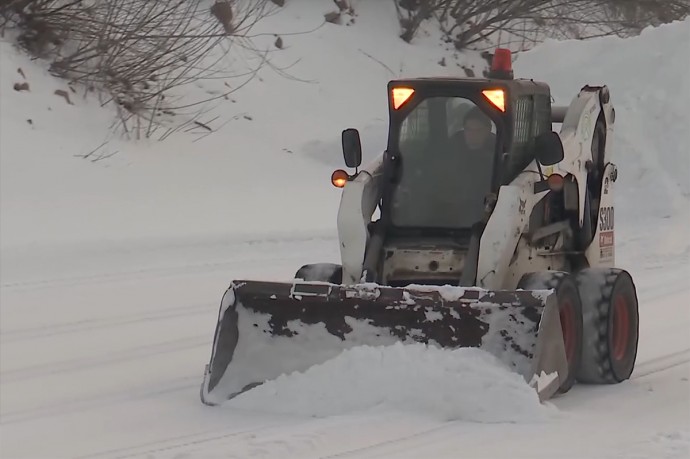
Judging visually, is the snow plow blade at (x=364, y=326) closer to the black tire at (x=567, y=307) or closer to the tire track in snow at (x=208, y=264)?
the black tire at (x=567, y=307)

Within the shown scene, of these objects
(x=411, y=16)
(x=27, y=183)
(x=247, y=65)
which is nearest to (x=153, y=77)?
(x=247, y=65)

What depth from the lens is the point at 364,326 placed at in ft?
22.7

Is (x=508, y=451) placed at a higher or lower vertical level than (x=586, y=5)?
→ lower

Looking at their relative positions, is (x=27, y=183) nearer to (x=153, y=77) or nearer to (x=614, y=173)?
(x=153, y=77)

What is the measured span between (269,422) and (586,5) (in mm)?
19866

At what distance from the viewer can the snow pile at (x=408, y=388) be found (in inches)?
253

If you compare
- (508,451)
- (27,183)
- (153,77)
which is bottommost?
(508,451)

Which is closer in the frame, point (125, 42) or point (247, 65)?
point (125, 42)

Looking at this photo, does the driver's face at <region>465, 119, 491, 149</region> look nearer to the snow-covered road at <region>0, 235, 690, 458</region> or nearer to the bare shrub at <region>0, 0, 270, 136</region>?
the snow-covered road at <region>0, 235, 690, 458</region>

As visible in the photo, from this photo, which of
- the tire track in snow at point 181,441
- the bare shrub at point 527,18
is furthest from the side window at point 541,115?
the bare shrub at point 527,18

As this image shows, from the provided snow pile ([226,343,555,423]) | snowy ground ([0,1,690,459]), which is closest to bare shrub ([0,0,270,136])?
snowy ground ([0,1,690,459])

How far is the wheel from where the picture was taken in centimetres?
737

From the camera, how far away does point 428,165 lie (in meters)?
7.69

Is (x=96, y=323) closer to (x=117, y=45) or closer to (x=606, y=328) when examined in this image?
(x=606, y=328)
